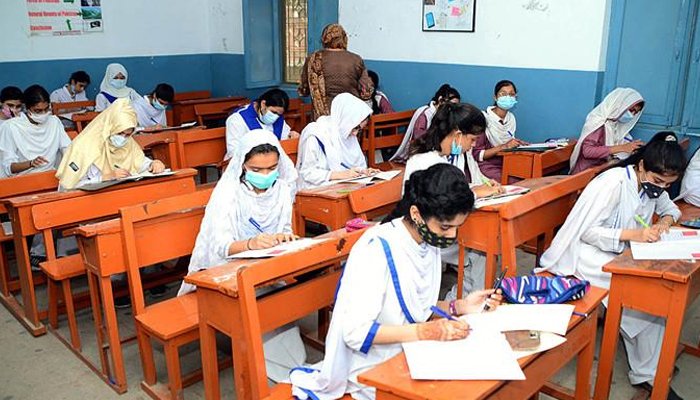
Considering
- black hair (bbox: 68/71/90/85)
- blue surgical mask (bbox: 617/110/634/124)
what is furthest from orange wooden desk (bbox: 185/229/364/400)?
black hair (bbox: 68/71/90/85)

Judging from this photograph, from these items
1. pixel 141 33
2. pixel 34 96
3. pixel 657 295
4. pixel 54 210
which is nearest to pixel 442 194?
pixel 657 295

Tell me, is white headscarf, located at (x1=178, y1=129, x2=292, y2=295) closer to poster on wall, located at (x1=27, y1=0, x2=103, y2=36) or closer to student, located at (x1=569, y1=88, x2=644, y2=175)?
student, located at (x1=569, y1=88, x2=644, y2=175)

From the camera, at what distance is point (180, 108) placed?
7.56 m

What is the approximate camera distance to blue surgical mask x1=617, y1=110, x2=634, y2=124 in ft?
14.8

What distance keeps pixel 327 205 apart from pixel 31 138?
261 cm

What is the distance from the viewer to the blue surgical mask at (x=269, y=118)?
475cm

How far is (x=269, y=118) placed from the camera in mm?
4770

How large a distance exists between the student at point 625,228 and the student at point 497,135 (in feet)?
6.06

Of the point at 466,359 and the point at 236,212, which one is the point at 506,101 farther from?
the point at 466,359

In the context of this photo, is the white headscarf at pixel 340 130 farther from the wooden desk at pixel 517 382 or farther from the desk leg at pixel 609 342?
the wooden desk at pixel 517 382

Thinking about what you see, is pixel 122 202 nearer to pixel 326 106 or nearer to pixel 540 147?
pixel 326 106

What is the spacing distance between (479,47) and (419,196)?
4.40 metres

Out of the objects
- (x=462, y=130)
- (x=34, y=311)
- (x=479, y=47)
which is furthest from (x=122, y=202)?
(x=479, y=47)

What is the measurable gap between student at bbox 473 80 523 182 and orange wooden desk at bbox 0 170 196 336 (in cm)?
232
